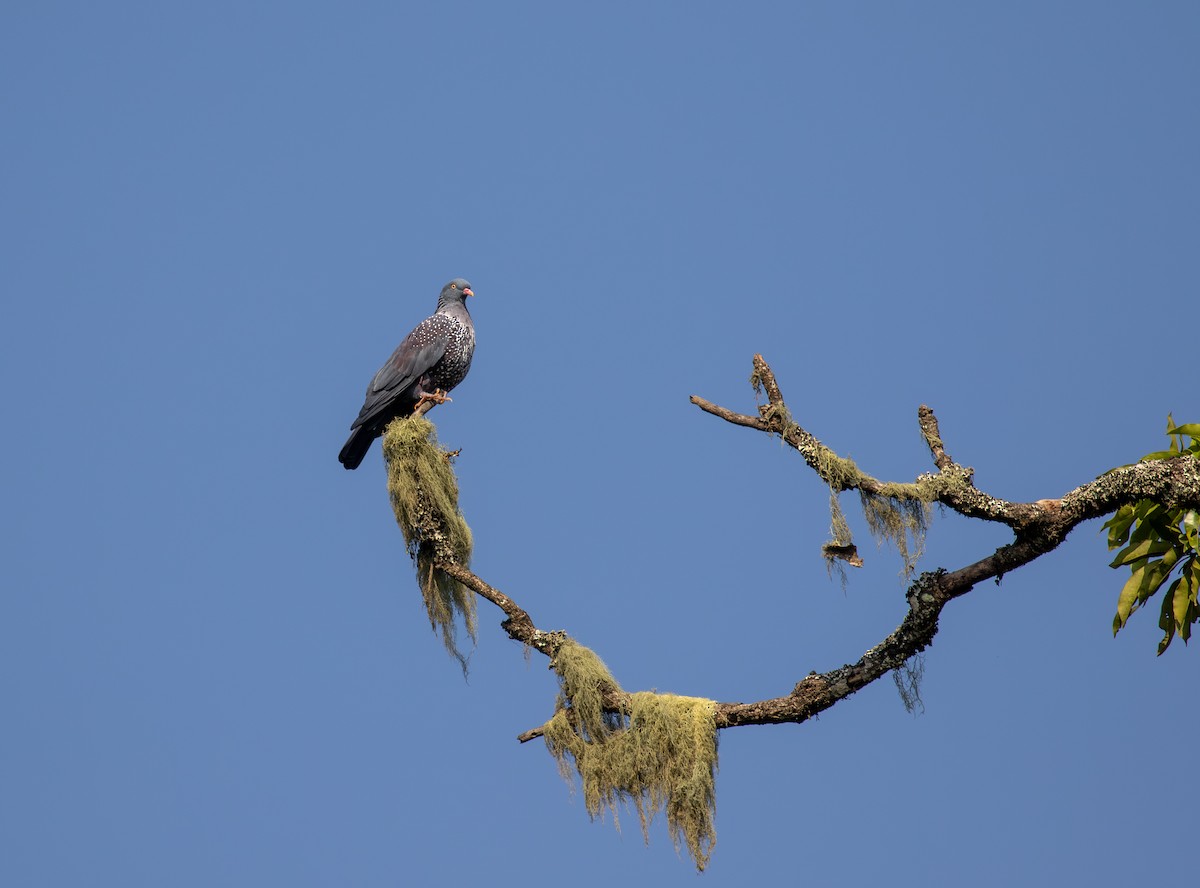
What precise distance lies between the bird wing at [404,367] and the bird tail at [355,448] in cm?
10

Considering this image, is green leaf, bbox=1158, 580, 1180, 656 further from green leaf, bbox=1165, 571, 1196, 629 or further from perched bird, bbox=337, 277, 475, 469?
perched bird, bbox=337, 277, 475, 469

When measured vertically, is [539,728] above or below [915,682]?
above

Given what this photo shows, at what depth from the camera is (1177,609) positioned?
256 inches

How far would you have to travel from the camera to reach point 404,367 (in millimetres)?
10516

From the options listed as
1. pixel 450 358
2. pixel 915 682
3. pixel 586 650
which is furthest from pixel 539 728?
pixel 450 358

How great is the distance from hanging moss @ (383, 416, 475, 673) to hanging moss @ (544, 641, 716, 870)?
3.58 feet

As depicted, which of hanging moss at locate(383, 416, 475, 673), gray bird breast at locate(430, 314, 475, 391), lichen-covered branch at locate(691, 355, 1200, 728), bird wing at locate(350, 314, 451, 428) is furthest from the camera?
gray bird breast at locate(430, 314, 475, 391)

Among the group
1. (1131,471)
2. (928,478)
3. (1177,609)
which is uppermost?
(928,478)

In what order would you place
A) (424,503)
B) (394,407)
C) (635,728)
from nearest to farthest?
(635,728)
(424,503)
(394,407)

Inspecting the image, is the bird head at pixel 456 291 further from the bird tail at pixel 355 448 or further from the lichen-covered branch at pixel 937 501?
the lichen-covered branch at pixel 937 501

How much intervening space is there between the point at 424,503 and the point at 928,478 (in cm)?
300

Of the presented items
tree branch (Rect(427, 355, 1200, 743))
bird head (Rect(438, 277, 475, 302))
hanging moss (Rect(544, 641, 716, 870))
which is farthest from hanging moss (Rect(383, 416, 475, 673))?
bird head (Rect(438, 277, 475, 302))

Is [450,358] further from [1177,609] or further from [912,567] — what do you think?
[1177,609]

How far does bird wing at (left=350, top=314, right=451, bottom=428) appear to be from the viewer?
1036 cm
